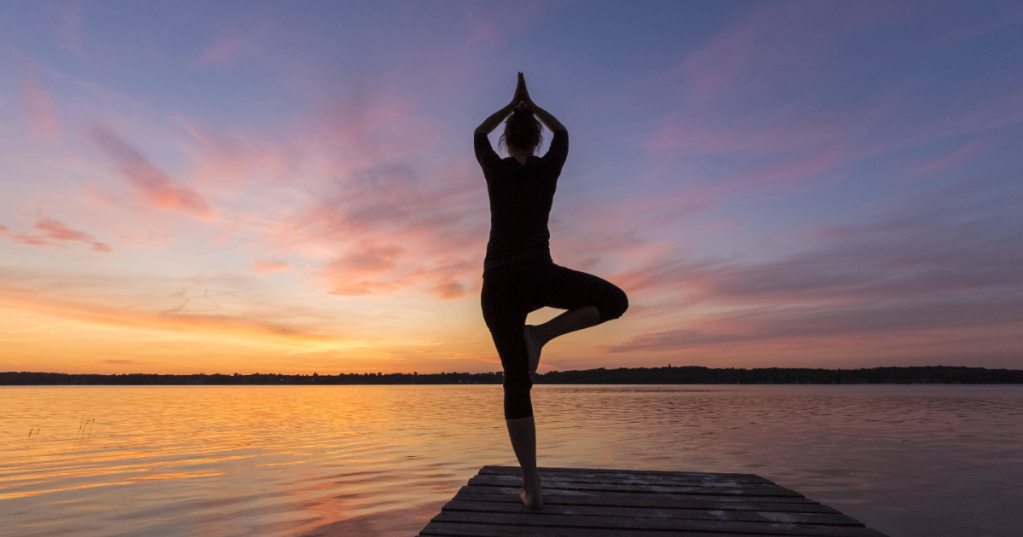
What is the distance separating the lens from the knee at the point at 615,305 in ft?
13.5

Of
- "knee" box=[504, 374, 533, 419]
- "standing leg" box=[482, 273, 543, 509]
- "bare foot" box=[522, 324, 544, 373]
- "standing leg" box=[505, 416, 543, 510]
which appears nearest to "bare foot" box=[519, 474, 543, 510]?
"standing leg" box=[505, 416, 543, 510]

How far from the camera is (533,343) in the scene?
13.5 ft

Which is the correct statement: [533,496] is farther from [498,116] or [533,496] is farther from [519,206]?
[498,116]

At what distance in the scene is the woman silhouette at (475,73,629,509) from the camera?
3.87 m

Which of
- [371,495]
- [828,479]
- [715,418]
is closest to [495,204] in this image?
[371,495]

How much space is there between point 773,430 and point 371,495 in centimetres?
1687

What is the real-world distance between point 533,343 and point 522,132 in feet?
5.26

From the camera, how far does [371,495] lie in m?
10.2

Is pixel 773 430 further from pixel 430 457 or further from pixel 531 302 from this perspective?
pixel 531 302

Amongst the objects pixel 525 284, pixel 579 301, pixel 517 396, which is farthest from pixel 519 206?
pixel 517 396

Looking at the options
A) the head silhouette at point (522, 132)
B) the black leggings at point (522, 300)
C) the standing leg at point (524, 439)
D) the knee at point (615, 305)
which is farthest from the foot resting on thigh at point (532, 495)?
the head silhouette at point (522, 132)

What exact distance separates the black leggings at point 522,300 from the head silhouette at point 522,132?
105cm

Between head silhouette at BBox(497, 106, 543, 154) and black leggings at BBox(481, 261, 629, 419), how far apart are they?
105 cm

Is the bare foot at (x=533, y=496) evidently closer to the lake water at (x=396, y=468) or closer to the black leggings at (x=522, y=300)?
the black leggings at (x=522, y=300)
